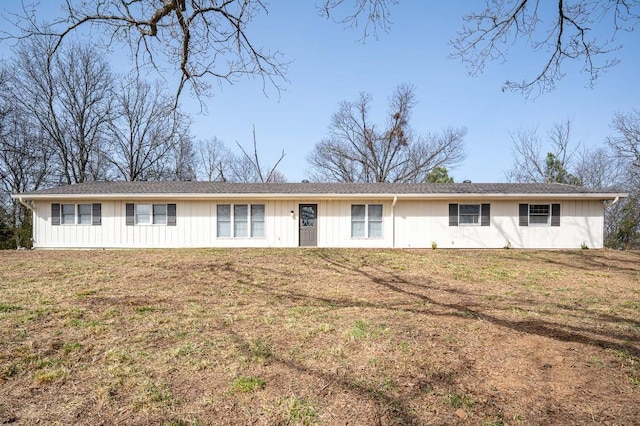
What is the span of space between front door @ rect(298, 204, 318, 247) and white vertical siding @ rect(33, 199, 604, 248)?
0.68 ft

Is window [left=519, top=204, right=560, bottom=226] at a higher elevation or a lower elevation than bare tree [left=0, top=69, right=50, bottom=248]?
lower

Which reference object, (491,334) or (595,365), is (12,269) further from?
(595,365)

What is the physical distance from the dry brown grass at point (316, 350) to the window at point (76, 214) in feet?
21.3

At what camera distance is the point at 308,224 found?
14953 millimetres

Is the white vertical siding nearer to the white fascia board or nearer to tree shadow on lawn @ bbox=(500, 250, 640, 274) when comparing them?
the white fascia board

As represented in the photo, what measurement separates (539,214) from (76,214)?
19.1 meters

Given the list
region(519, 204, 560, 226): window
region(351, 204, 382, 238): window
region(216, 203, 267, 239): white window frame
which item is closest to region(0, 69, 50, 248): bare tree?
region(216, 203, 267, 239): white window frame

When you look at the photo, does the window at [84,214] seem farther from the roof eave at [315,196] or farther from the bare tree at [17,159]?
the bare tree at [17,159]

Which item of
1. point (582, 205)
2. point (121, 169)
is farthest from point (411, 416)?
point (121, 169)

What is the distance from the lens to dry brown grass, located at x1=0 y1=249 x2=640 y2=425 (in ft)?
9.67

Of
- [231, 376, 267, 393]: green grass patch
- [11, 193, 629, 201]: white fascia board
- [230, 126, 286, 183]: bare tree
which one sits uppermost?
[230, 126, 286, 183]: bare tree

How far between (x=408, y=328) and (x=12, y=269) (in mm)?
10880

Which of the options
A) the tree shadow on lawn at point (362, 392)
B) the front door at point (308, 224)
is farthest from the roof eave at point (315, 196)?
the tree shadow on lawn at point (362, 392)

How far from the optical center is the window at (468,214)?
1478cm
